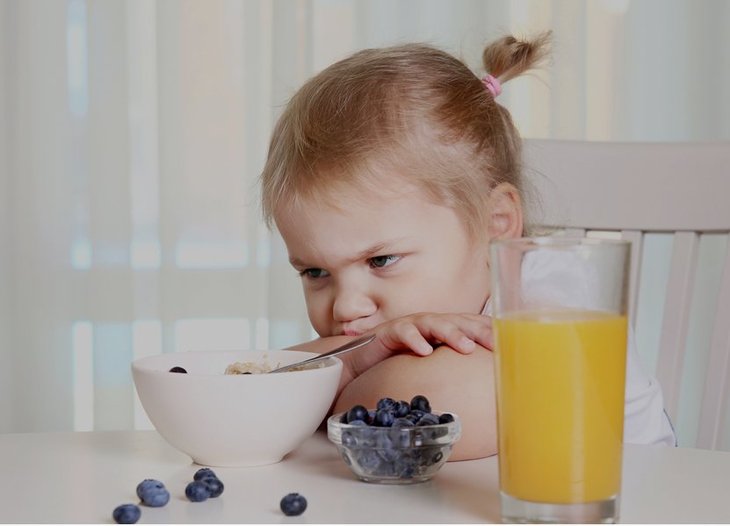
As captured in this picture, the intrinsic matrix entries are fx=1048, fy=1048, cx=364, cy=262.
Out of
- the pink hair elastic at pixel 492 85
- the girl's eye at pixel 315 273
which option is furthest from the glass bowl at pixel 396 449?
the pink hair elastic at pixel 492 85

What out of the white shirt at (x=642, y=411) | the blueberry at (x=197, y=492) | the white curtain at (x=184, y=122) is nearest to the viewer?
the blueberry at (x=197, y=492)

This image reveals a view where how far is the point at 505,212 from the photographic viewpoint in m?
1.36

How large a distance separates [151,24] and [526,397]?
2300 mm

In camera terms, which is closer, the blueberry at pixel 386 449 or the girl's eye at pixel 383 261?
the blueberry at pixel 386 449

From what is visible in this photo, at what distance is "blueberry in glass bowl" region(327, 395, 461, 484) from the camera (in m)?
0.72

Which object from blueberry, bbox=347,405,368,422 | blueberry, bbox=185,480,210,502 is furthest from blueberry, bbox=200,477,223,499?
blueberry, bbox=347,405,368,422

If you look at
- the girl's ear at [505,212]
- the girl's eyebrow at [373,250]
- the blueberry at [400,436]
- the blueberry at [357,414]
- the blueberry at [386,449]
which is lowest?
the blueberry at [386,449]

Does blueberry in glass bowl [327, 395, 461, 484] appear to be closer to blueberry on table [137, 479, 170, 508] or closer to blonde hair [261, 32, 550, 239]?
blueberry on table [137, 479, 170, 508]

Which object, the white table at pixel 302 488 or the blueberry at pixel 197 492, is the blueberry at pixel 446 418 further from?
the blueberry at pixel 197 492

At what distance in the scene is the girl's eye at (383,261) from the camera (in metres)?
1.22

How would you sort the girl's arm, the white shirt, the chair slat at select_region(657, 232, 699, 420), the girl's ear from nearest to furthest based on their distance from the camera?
the girl's arm, the white shirt, the girl's ear, the chair slat at select_region(657, 232, 699, 420)

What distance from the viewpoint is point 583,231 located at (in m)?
1.47

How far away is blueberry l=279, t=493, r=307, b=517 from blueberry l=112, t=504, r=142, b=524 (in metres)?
0.09

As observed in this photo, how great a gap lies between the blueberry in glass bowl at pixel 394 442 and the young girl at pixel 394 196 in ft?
1.01
